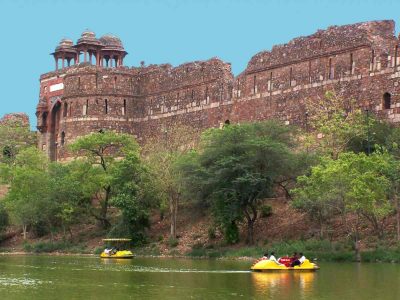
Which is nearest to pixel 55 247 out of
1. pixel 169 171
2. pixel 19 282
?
pixel 169 171

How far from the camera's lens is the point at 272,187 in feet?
146

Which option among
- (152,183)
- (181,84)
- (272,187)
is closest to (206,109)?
(181,84)

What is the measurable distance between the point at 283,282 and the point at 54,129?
41.2 metres

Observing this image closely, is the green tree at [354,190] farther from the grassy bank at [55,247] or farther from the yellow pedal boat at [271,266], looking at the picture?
the grassy bank at [55,247]

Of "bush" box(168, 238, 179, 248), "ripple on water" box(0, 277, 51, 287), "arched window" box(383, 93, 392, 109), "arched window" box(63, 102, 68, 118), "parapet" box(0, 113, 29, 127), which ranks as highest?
"parapet" box(0, 113, 29, 127)

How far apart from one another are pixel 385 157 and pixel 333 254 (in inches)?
180

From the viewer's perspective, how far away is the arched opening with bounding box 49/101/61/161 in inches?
2655

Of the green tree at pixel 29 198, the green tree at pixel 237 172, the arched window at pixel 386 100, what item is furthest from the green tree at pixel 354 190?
the green tree at pixel 29 198

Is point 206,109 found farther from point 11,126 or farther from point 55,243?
point 11,126

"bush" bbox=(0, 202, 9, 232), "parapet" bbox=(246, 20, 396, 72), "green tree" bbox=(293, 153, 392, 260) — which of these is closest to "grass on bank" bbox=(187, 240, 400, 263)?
"green tree" bbox=(293, 153, 392, 260)

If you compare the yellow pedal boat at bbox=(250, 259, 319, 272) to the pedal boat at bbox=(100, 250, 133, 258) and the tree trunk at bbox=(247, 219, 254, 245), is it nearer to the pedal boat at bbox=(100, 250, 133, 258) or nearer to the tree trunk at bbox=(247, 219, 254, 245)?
the tree trunk at bbox=(247, 219, 254, 245)

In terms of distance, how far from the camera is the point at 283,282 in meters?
29.5

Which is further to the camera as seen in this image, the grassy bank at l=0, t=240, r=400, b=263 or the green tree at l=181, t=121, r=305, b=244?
the green tree at l=181, t=121, r=305, b=244

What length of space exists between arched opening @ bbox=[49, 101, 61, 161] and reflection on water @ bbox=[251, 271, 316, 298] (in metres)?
36.2
